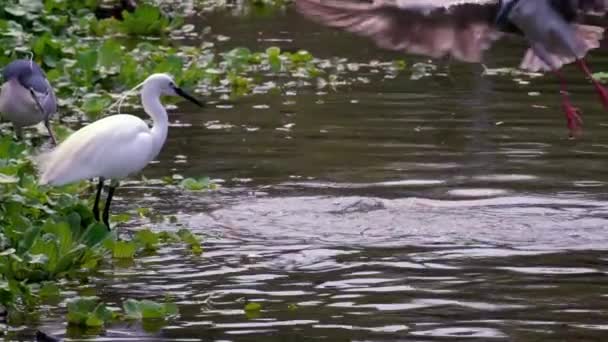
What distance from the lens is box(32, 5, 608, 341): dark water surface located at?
721cm

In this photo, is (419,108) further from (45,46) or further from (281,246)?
(281,246)

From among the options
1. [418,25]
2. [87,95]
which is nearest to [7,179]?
[418,25]

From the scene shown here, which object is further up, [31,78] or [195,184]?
[31,78]

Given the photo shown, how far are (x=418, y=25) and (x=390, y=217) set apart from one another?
168cm

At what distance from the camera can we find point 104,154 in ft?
29.3

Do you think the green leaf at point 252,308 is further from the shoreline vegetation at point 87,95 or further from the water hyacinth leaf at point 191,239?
the water hyacinth leaf at point 191,239

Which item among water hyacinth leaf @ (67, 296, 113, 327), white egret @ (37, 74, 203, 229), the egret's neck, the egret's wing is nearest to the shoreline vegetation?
water hyacinth leaf @ (67, 296, 113, 327)

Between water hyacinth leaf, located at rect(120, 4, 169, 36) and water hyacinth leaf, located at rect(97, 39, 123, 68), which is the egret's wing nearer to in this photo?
water hyacinth leaf, located at rect(97, 39, 123, 68)

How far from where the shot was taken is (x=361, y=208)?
9602mm

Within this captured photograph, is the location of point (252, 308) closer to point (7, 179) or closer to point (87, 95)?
point (7, 179)

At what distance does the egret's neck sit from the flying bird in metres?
1.85

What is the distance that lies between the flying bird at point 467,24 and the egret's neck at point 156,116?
185cm

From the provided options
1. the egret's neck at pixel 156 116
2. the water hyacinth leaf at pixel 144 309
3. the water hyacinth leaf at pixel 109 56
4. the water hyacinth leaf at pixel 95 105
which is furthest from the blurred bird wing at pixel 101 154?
the water hyacinth leaf at pixel 109 56

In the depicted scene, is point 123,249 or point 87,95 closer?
point 123,249
